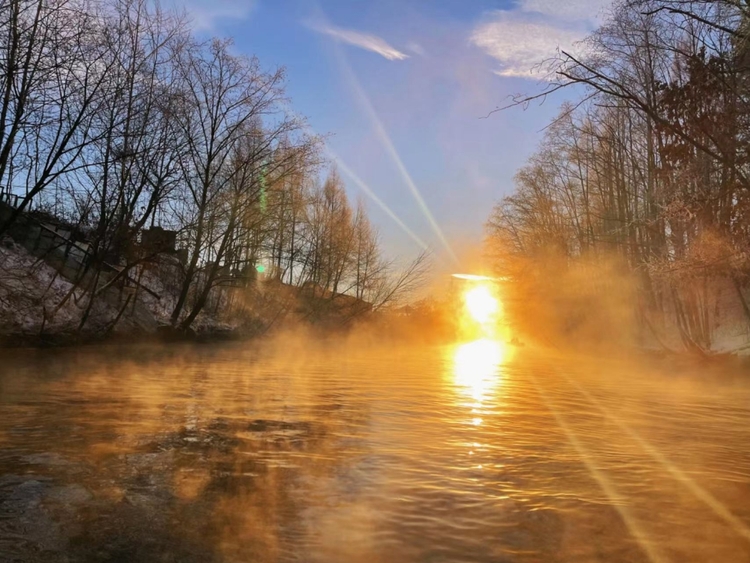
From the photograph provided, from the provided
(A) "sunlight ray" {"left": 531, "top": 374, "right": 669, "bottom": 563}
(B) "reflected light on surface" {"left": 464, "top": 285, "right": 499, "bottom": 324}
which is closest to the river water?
(A) "sunlight ray" {"left": 531, "top": 374, "right": 669, "bottom": 563}

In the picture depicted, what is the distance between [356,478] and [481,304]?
142ft

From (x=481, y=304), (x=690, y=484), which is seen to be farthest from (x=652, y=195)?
(x=481, y=304)

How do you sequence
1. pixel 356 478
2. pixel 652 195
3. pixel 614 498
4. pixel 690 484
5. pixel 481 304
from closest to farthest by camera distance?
1. pixel 614 498
2. pixel 356 478
3. pixel 690 484
4. pixel 652 195
5. pixel 481 304

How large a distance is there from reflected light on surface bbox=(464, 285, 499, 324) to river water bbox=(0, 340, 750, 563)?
34118mm

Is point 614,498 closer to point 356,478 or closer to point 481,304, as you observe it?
point 356,478

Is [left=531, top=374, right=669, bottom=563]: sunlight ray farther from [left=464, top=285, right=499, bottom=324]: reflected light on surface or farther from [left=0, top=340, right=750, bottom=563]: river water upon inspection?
[left=464, top=285, right=499, bottom=324]: reflected light on surface

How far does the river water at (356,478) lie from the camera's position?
2863 mm

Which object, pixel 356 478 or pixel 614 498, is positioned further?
pixel 356 478

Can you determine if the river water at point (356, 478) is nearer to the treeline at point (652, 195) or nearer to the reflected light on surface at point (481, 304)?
the treeline at point (652, 195)

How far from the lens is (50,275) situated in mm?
18562

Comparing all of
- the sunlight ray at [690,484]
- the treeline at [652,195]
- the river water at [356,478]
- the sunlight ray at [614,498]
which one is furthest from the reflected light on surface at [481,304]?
the sunlight ray at [614,498]

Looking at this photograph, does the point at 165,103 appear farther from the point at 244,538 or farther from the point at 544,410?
the point at 244,538

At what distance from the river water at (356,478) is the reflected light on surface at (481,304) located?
1343 inches

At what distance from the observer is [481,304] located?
152 feet
